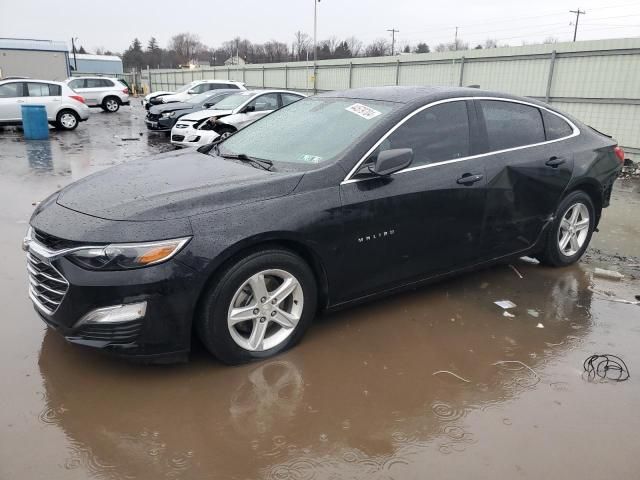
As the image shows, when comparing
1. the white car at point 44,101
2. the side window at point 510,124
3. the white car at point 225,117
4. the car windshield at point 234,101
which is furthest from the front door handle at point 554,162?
the white car at point 44,101

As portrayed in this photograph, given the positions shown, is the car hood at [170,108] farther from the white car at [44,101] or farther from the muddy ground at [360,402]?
the muddy ground at [360,402]

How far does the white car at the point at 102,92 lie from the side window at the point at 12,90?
857 cm

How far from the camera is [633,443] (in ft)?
9.12

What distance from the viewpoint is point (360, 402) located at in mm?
3059

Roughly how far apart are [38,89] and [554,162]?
1654cm

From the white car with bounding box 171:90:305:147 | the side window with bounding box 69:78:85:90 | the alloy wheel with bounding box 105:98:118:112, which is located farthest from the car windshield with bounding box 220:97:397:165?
the alloy wheel with bounding box 105:98:118:112

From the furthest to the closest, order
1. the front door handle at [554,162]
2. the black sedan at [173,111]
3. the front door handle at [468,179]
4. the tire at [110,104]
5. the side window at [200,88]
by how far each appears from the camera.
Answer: the tire at [110,104] < the side window at [200,88] < the black sedan at [173,111] < the front door handle at [554,162] < the front door handle at [468,179]

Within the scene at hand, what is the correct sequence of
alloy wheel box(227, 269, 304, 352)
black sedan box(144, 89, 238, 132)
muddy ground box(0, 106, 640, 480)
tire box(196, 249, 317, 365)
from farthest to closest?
black sedan box(144, 89, 238, 132), alloy wheel box(227, 269, 304, 352), tire box(196, 249, 317, 365), muddy ground box(0, 106, 640, 480)

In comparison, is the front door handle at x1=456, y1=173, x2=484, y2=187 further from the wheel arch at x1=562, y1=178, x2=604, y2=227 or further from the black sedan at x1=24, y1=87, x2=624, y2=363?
the wheel arch at x1=562, y1=178, x2=604, y2=227

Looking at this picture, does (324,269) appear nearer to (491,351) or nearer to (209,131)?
(491,351)

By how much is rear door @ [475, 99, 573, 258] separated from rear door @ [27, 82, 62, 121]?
16.0 meters

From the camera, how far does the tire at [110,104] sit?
25.3m

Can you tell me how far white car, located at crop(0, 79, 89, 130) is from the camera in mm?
16156

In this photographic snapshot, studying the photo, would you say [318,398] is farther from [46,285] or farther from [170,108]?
[170,108]
